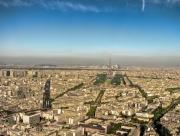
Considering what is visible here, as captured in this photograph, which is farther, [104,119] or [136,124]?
[104,119]

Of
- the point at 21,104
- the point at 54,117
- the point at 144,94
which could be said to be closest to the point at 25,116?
the point at 54,117

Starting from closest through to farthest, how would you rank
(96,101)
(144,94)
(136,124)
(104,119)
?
(136,124)
(104,119)
(96,101)
(144,94)

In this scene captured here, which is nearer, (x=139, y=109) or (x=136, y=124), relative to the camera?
(x=136, y=124)

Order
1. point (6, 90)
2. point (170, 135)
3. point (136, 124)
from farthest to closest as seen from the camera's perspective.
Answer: point (6, 90), point (136, 124), point (170, 135)

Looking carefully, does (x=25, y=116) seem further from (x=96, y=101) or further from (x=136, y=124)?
(x=96, y=101)

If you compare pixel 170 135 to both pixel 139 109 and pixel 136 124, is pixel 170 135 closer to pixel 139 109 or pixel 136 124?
pixel 136 124

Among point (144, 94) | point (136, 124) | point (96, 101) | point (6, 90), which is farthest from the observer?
point (144, 94)

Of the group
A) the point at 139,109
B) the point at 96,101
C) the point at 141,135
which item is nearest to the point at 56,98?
the point at 96,101

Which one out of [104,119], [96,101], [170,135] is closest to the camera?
[170,135]
